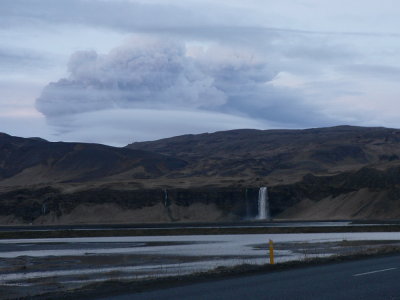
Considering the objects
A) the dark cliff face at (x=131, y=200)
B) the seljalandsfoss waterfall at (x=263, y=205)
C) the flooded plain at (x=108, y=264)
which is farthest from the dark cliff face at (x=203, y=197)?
the flooded plain at (x=108, y=264)

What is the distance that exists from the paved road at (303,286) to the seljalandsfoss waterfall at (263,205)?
84610 mm

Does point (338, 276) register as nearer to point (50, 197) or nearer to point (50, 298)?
point (50, 298)

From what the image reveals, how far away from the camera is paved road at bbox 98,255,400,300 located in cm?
1730

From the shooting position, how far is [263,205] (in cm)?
11219

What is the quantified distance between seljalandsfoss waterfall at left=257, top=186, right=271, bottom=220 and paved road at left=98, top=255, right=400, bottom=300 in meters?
84.6

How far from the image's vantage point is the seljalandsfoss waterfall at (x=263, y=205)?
109 meters

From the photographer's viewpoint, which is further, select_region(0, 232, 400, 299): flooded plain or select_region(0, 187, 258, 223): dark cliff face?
select_region(0, 187, 258, 223): dark cliff face

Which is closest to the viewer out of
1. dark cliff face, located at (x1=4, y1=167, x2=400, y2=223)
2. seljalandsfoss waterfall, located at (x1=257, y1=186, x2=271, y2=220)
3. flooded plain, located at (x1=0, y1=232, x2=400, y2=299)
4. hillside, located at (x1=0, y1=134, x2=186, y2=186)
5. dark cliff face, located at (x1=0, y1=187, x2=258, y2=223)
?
flooded plain, located at (x1=0, y1=232, x2=400, y2=299)

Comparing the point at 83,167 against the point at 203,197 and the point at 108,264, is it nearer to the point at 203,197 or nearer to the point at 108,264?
the point at 203,197

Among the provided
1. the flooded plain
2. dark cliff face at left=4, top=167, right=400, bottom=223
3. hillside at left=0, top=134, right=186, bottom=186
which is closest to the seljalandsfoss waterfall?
dark cliff face at left=4, top=167, right=400, bottom=223

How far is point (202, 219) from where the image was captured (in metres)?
108

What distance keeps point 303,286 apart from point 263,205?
9351cm

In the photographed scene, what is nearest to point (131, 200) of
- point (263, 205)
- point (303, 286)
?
point (263, 205)

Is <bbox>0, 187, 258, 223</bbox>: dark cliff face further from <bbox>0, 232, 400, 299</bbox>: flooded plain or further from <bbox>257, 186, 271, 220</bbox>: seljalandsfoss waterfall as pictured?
<bbox>0, 232, 400, 299</bbox>: flooded plain
